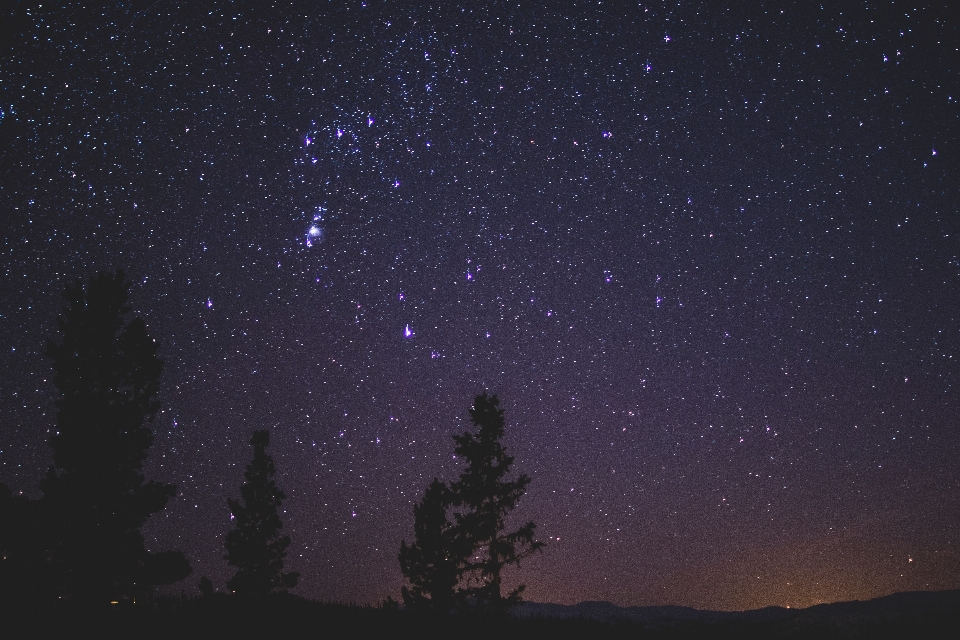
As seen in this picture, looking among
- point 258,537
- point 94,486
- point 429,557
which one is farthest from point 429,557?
point 94,486

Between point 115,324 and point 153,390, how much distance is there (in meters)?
2.54

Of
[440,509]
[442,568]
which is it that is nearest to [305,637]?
[442,568]

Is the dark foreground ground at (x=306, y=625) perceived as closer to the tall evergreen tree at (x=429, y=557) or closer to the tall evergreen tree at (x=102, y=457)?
the tall evergreen tree at (x=102, y=457)

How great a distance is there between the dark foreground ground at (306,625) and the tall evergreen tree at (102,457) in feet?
14.6

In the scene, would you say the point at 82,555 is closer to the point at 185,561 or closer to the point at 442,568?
the point at 185,561

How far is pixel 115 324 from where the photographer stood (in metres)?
→ 19.8

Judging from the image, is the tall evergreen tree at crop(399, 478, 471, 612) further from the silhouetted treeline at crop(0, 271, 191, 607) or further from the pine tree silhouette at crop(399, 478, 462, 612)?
the silhouetted treeline at crop(0, 271, 191, 607)

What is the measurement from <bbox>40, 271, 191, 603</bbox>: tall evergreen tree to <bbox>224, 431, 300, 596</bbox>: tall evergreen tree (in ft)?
47.3

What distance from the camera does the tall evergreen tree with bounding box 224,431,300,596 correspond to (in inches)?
1268

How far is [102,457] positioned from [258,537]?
650 inches

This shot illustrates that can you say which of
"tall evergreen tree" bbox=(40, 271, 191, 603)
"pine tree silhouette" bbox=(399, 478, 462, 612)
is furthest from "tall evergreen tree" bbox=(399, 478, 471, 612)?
"tall evergreen tree" bbox=(40, 271, 191, 603)

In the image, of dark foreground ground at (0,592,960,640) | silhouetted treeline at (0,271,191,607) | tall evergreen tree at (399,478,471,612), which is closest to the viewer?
dark foreground ground at (0,592,960,640)

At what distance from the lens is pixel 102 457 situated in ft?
60.5

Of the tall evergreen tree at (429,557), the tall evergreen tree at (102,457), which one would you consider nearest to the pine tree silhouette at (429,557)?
the tall evergreen tree at (429,557)
